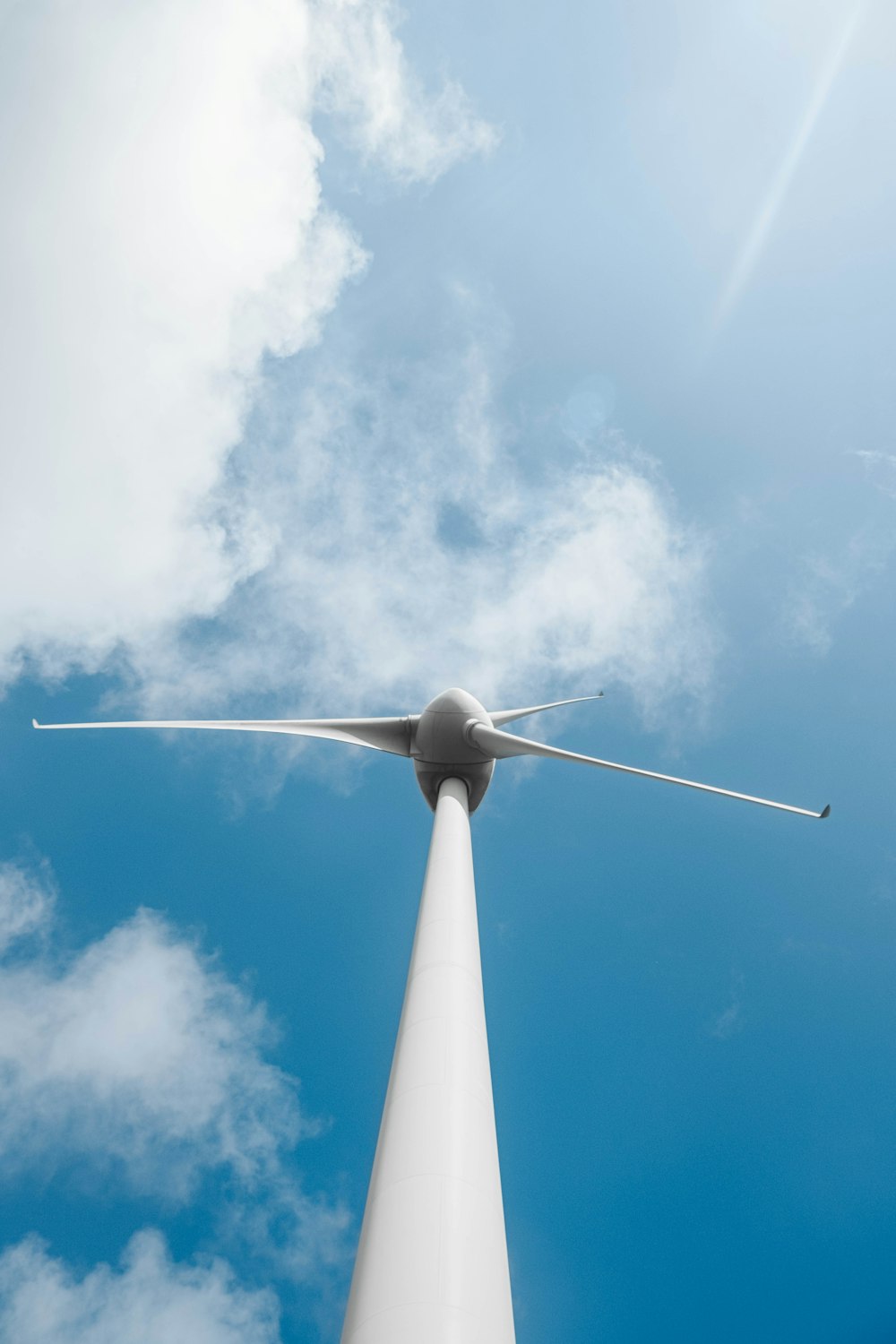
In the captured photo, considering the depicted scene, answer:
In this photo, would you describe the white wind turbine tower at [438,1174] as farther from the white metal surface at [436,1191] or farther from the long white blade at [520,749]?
the long white blade at [520,749]

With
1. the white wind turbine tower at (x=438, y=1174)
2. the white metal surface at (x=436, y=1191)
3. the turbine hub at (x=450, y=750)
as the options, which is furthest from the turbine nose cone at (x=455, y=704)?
the white metal surface at (x=436, y=1191)

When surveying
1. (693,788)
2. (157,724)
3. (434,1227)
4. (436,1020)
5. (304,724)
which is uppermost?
(304,724)

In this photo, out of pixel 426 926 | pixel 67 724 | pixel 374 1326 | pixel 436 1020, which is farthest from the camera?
pixel 67 724

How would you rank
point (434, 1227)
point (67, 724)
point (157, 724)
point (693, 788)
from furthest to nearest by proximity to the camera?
point (157, 724) → point (67, 724) → point (693, 788) → point (434, 1227)

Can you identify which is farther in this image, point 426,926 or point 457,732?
point 457,732

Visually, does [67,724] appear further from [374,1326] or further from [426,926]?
[374,1326]

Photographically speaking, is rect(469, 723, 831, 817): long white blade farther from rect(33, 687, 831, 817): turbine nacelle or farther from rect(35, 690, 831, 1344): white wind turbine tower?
rect(35, 690, 831, 1344): white wind turbine tower

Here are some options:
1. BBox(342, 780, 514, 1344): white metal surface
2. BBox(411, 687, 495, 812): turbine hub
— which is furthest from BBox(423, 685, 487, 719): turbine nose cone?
BBox(342, 780, 514, 1344): white metal surface

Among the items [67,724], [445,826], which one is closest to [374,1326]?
[445,826]
